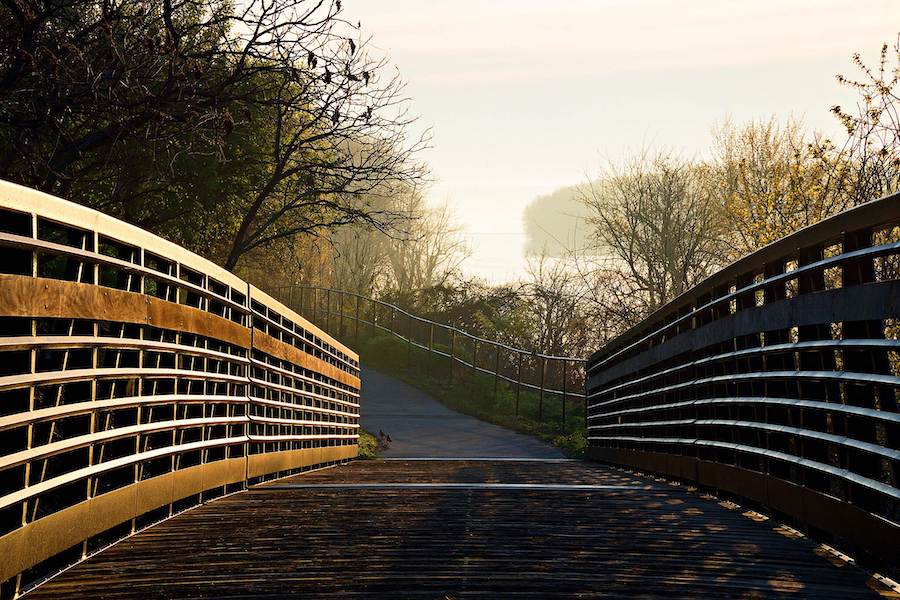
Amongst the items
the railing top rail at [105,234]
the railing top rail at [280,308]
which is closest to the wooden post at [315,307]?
the railing top rail at [280,308]

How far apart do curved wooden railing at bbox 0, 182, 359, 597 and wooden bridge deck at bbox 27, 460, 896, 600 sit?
0.22 meters

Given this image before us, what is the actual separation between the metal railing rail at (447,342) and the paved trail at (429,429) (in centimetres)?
127

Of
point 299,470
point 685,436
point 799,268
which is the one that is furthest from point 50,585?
point 299,470

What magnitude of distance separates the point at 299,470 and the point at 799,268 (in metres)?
7.57

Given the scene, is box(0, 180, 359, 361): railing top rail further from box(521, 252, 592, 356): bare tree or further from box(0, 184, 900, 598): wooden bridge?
box(521, 252, 592, 356): bare tree

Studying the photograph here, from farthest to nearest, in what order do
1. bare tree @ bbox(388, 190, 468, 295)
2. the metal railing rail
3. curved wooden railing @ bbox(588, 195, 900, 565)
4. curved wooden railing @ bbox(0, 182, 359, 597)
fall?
bare tree @ bbox(388, 190, 468, 295), the metal railing rail, curved wooden railing @ bbox(588, 195, 900, 565), curved wooden railing @ bbox(0, 182, 359, 597)

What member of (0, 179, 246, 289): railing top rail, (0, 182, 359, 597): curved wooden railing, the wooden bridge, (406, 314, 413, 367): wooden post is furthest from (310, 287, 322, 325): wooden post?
(0, 179, 246, 289): railing top rail

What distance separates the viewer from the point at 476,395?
26547mm

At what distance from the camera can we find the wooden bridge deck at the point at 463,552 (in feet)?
13.9

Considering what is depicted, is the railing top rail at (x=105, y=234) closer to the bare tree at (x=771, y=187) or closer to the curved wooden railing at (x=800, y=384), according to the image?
the curved wooden railing at (x=800, y=384)

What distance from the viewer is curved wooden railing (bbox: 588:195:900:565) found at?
4.43m

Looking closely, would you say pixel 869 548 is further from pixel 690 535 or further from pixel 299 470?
pixel 299 470

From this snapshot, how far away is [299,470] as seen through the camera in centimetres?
1192

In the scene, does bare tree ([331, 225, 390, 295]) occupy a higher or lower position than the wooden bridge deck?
higher
